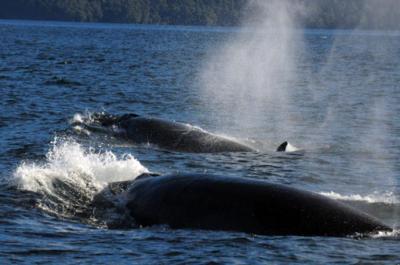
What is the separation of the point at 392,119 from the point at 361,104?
6.90m

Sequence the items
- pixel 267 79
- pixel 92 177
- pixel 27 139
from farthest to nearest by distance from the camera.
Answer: pixel 267 79 → pixel 27 139 → pixel 92 177

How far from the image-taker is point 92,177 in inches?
644

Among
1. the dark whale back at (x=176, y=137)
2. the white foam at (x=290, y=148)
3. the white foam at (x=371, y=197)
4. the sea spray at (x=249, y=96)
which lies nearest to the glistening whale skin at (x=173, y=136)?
the dark whale back at (x=176, y=137)

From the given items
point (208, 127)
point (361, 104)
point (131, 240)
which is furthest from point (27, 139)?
point (361, 104)

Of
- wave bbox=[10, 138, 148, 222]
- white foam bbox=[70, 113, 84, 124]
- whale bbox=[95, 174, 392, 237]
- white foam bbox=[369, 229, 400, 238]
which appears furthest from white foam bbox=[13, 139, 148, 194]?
white foam bbox=[70, 113, 84, 124]

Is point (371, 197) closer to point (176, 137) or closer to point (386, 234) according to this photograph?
point (386, 234)

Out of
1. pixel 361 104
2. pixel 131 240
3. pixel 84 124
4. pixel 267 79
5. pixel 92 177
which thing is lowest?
pixel 131 240

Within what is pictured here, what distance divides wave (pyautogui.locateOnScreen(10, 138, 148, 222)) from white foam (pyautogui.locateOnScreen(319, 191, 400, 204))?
3.43 meters

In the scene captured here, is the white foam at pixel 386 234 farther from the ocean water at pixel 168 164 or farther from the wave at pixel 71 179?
the wave at pixel 71 179

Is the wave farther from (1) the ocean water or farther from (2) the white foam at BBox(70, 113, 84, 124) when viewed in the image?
(2) the white foam at BBox(70, 113, 84, 124)

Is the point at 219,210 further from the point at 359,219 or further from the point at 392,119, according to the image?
the point at 392,119

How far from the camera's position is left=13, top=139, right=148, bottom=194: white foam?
15641mm

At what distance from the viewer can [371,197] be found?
A: 15.9 m

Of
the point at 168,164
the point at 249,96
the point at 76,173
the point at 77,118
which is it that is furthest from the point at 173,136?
the point at 249,96
